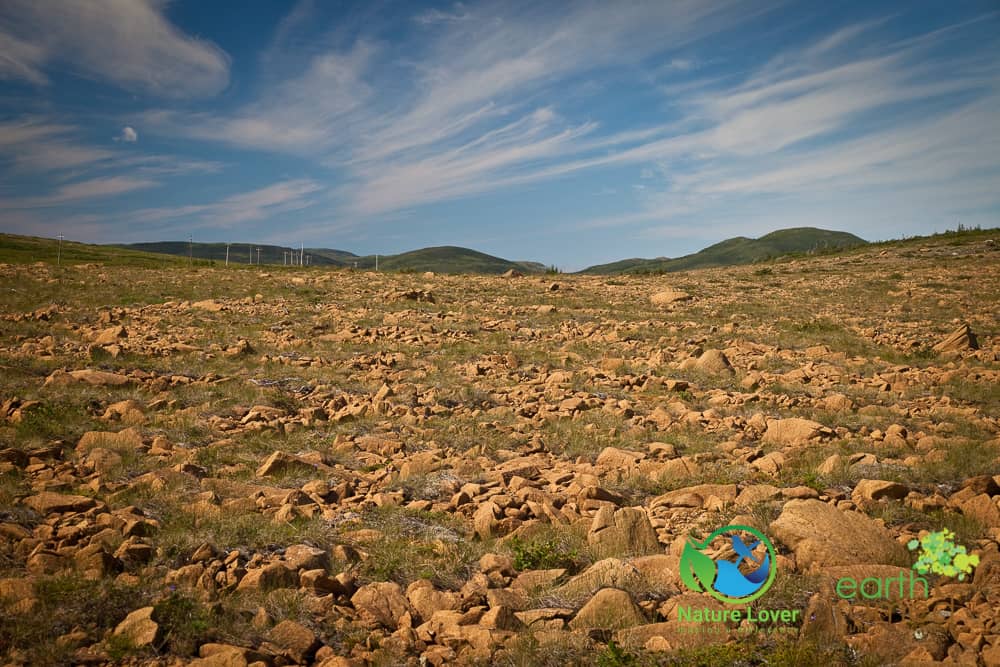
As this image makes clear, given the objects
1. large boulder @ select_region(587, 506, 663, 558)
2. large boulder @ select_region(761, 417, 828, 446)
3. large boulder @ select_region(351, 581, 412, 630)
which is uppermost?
large boulder @ select_region(761, 417, 828, 446)

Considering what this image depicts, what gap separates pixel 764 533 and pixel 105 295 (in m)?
Result: 24.9

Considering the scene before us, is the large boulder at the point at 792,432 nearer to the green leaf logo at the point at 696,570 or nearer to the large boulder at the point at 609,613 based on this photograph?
the green leaf logo at the point at 696,570

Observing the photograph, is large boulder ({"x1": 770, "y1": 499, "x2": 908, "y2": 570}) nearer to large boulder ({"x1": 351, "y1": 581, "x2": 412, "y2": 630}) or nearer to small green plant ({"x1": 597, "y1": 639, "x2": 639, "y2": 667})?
small green plant ({"x1": 597, "y1": 639, "x2": 639, "y2": 667})

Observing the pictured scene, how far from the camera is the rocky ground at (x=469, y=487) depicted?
428 centimetres

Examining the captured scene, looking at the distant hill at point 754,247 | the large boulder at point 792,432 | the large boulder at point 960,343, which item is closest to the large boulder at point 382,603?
the large boulder at point 792,432

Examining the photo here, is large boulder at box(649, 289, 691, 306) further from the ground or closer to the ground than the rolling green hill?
closer to the ground

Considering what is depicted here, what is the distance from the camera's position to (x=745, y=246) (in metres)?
132

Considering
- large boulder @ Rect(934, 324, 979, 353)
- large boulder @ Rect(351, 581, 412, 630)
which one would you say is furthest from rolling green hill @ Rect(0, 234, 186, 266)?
large boulder @ Rect(934, 324, 979, 353)

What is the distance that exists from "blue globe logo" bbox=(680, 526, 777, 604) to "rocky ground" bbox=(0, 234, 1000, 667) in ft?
0.59

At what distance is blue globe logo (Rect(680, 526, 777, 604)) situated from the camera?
4.89 meters

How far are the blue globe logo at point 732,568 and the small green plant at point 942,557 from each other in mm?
1265

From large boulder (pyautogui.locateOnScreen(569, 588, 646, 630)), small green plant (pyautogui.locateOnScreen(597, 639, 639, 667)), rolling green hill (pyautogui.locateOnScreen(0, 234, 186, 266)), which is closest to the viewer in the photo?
small green plant (pyautogui.locateOnScreen(597, 639, 639, 667))

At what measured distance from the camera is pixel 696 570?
5.16 m

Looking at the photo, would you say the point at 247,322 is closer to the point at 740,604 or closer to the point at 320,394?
the point at 320,394
